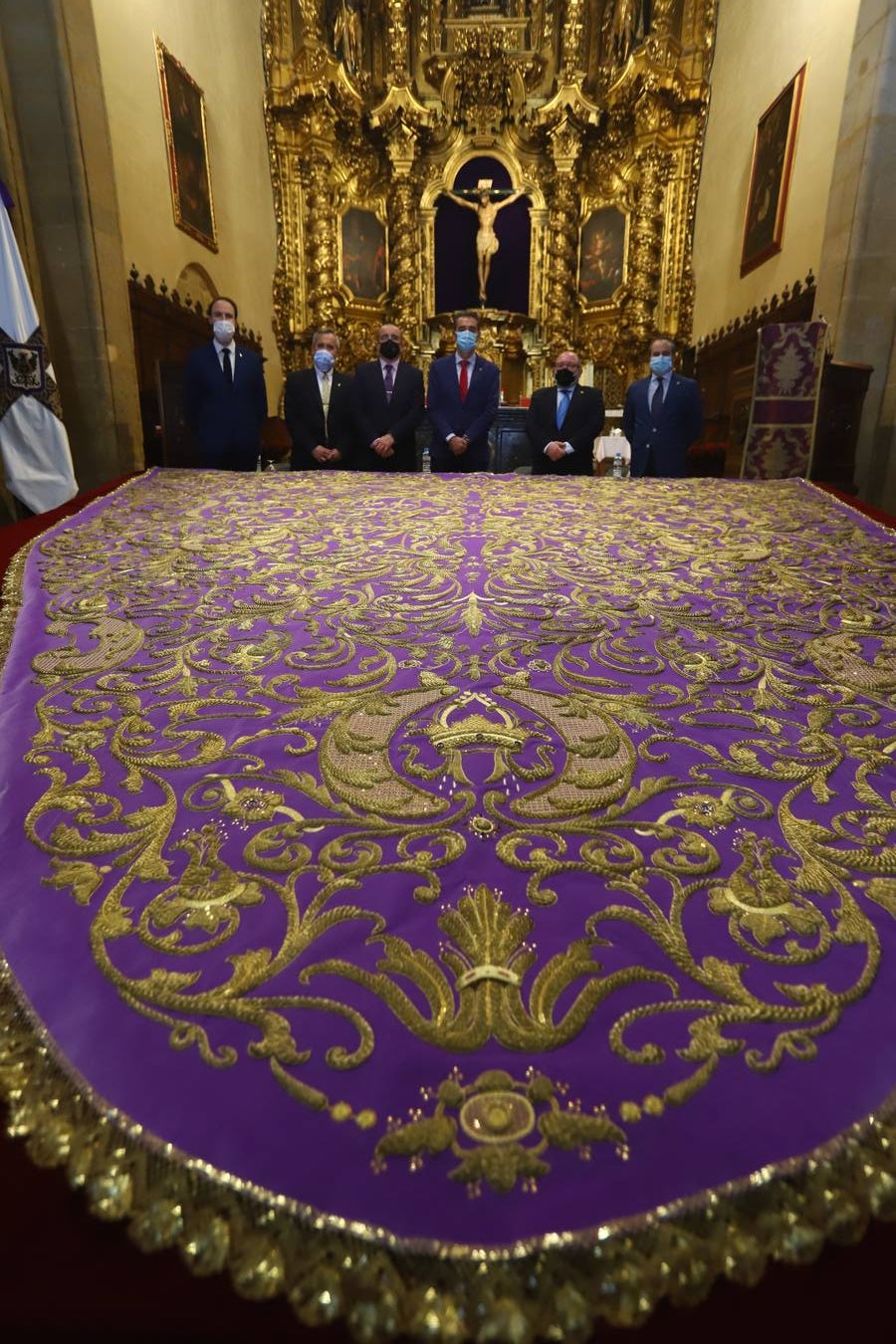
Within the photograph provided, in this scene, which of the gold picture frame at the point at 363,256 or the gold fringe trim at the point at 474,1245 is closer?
the gold fringe trim at the point at 474,1245

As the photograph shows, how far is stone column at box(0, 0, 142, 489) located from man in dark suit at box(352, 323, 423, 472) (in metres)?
2.27

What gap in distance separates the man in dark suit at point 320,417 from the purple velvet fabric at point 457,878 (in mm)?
2824

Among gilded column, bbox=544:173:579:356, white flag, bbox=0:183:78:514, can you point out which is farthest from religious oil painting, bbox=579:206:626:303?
white flag, bbox=0:183:78:514

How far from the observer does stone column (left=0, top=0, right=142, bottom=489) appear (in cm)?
471

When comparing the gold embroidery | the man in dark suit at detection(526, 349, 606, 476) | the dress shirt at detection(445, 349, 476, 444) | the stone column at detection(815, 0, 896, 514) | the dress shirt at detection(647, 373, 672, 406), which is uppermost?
the stone column at detection(815, 0, 896, 514)

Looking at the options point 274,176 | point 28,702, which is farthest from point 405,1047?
point 274,176

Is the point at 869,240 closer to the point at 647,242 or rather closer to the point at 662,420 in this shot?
the point at 662,420

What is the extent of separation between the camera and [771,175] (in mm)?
6961

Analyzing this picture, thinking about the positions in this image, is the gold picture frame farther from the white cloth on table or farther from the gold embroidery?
the gold embroidery

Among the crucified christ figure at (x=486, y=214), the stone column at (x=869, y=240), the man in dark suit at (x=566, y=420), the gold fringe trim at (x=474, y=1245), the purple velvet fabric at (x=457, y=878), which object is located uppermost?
the crucified christ figure at (x=486, y=214)

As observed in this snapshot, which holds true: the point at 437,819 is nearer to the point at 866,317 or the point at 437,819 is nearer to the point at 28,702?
the point at 28,702

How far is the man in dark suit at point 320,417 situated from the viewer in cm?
423

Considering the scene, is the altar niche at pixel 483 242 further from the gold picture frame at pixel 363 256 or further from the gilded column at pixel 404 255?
the gold picture frame at pixel 363 256

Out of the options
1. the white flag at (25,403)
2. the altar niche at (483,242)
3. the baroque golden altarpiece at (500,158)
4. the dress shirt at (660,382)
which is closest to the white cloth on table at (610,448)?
the baroque golden altarpiece at (500,158)
